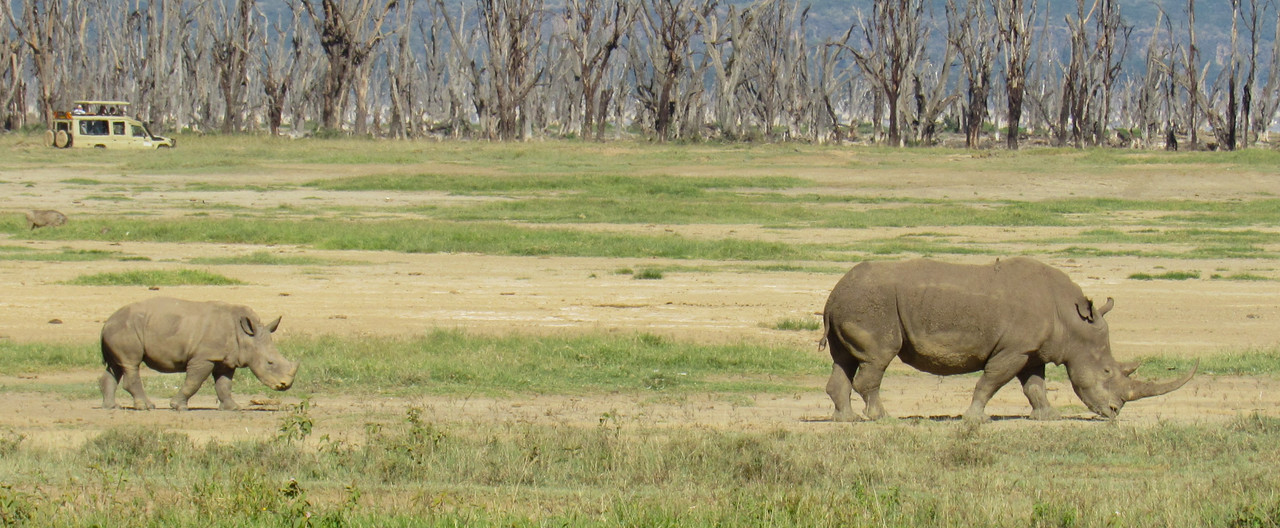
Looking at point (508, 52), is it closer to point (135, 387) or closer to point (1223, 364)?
point (1223, 364)

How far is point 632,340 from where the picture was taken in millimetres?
13648

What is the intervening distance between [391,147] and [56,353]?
34.4m

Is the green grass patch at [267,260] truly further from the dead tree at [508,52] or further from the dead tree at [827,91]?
the dead tree at [827,91]

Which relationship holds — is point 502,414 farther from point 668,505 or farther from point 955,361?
point 668,505

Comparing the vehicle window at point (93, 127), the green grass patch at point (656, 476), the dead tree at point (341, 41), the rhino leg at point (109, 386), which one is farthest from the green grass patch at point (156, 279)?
the dead tree at point (341, 41)

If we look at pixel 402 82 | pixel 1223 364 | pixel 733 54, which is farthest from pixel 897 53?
pixel 1223 364

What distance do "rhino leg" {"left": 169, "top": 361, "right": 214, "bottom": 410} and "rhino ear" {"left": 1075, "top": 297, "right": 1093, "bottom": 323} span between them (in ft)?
19.8

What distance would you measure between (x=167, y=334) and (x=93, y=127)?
41173mm

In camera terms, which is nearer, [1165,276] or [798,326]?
[798,326]

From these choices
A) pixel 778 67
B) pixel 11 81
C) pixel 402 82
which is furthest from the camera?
pixel 402 82

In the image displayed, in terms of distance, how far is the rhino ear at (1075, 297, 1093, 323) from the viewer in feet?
33.0

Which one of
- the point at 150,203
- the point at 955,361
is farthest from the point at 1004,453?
the point at 150,203

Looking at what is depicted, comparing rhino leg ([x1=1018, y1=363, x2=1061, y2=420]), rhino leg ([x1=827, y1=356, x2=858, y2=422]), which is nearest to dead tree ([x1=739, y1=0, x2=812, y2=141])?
rhino leg ([x1=1018, y1=363, x2=1061, y2=420])

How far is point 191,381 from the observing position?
10344 mm
